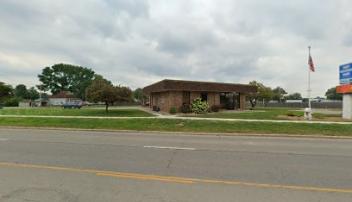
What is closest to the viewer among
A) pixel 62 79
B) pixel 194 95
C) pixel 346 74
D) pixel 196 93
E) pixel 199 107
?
pixel 346 74

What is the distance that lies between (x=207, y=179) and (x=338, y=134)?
12268 millimetres

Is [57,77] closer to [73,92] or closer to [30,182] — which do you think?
[73,92]

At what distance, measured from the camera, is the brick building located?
32.2 m

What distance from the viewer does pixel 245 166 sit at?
7.46 m

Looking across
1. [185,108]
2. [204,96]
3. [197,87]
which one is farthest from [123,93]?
[204,96]

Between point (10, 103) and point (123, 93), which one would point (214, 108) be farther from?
point (10, 103)

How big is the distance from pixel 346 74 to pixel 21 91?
124535 millimetres

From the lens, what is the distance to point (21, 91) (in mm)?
122062

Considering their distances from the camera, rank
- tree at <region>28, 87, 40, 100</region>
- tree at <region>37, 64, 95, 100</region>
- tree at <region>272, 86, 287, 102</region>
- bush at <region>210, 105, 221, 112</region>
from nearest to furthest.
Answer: bush at <region>210, 105, 221, 112</region>, tree at <region>272, 86, 287, 102</region>, tree at <region>37, 64, 95, 100</region>, tree at <region>28, 87, 40, 100</region>

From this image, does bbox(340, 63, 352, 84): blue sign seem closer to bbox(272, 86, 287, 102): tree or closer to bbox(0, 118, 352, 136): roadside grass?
bbox(0, 118, 352, 136): roadside grass

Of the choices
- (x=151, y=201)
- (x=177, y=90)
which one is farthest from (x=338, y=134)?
(x=177, y=90)

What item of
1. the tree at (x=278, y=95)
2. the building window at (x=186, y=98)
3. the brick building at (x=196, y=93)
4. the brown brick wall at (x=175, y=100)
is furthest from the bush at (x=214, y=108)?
the tree at (x=278, y=95)

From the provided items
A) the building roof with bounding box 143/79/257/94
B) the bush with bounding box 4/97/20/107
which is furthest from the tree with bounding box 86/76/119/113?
the bush with bounding box 4/97/20/107

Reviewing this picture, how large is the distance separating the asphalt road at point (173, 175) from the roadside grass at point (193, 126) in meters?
6.64
